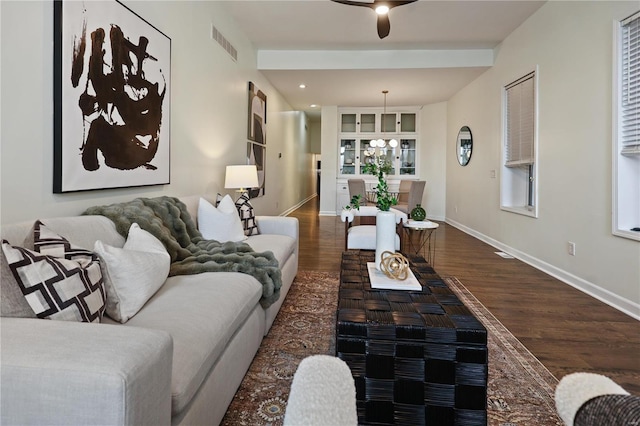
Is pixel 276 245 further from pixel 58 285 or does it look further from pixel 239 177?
pixel 58 285

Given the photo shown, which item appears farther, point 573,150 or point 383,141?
point 383,141

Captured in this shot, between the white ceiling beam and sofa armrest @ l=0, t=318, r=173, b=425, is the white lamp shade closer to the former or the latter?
the white ceiling beam

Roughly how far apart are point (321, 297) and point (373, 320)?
1.50m

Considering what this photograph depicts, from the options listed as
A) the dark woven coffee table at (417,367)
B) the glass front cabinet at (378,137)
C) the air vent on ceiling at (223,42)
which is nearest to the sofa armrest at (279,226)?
the dark woven coffee table at (417,367)

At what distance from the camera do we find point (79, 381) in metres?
0.70

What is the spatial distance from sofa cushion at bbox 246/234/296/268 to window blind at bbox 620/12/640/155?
8.71 ft

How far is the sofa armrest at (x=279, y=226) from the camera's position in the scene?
3.30m

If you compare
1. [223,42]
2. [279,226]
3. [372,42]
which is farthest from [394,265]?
[372,42]

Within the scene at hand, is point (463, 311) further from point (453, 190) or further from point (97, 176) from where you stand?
point (453, 190)

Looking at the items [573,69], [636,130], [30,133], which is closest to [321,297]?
[30,133]

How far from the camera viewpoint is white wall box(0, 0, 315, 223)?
5.16 ft

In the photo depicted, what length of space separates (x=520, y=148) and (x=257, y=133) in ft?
12.0

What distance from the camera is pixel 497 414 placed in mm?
1478

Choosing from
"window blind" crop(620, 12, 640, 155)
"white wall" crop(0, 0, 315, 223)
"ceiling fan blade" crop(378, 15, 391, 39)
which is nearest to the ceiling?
"white wall" crop(0, 0, 315, 223)
